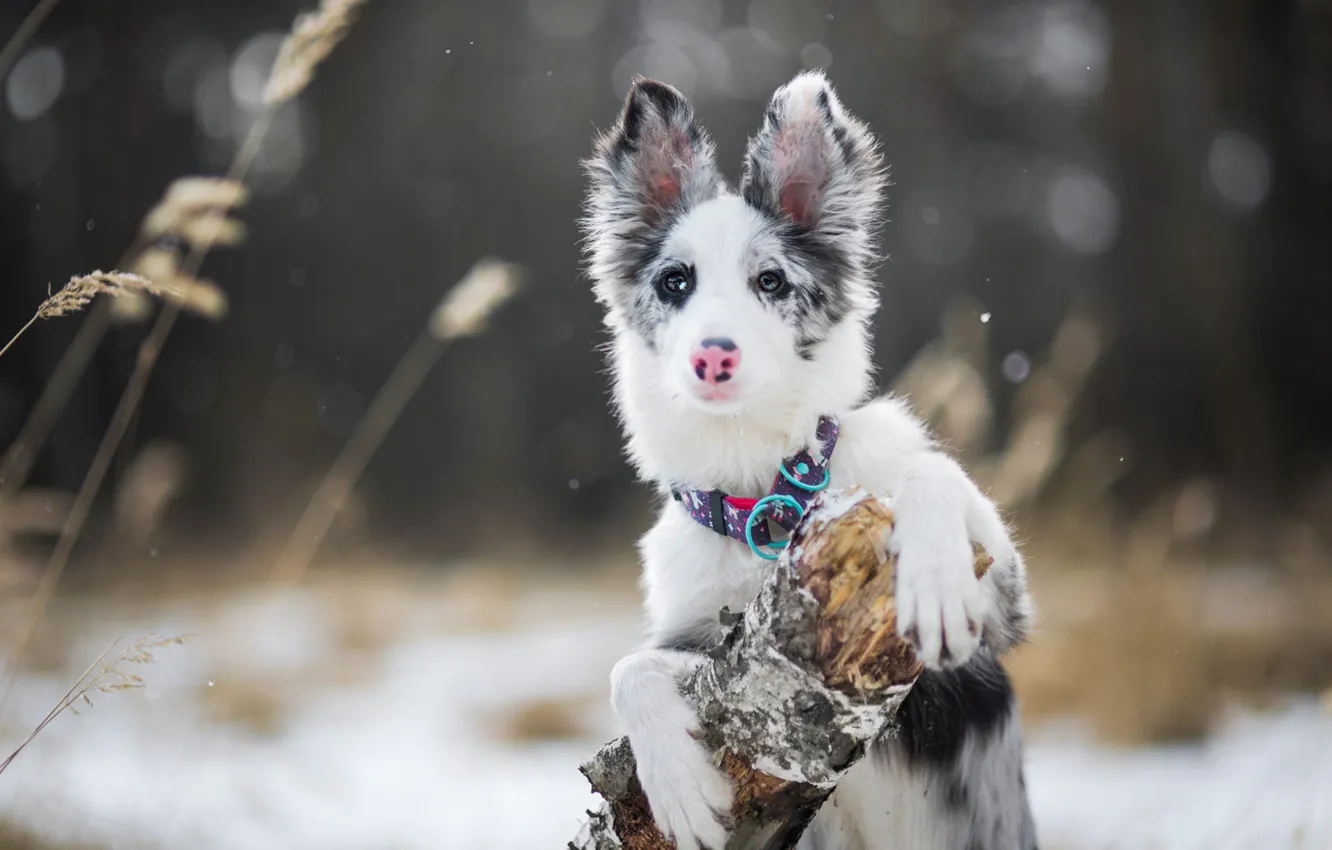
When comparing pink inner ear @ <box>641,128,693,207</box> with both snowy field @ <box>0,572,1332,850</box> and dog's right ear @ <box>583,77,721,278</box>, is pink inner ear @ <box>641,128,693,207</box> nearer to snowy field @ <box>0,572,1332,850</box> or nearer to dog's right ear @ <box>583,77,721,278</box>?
dog's right ear @ <box>583,77,721,278</box>

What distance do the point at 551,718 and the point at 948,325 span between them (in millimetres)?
2593

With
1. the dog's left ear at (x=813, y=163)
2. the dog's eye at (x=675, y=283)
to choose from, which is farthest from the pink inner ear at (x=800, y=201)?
the dog's eye at (x=675, y=283)

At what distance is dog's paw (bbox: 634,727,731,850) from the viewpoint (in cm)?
173

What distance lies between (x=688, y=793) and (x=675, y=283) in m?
1.09

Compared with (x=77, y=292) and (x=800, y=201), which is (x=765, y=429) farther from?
(x=77, y=292)

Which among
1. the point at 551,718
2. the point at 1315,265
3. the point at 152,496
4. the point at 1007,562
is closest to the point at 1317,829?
the point at 1007,562

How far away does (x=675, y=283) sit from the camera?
7.60 ft

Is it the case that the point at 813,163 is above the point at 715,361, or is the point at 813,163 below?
above

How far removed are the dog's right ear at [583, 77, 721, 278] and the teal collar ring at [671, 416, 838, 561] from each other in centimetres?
→ 74

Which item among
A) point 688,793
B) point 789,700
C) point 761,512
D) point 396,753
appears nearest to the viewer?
point 789,700

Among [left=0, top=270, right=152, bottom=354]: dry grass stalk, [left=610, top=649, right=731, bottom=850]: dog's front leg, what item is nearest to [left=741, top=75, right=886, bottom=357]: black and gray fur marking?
[left=610, top=649, right=731, bottom=850]: dog's front leg

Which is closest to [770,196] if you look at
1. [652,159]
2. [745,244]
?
[745,244]

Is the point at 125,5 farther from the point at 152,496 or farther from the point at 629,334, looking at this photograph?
the point at 629,334

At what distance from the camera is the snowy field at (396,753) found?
11.1ft
